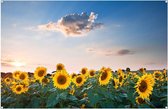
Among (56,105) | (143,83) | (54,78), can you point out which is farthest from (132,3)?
(56,105)

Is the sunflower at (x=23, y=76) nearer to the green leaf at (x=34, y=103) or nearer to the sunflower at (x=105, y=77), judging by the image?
the green leaf at (x=34, y=103)

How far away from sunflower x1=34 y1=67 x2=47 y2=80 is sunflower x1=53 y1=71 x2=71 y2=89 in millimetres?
354

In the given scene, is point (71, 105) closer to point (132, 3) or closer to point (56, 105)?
point (56, 105)

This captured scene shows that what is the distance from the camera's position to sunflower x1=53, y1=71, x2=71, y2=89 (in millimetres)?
3332

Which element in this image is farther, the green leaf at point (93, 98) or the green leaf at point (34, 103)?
the green leaf at point (34, 103)

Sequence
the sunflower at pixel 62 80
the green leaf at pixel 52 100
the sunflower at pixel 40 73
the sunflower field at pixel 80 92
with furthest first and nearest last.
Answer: the sunflower at pixel 40 73 < the sunflower at pixel 62 80 < the sunflower field at pixel 80 92 < the green leaf at pixel 52 100

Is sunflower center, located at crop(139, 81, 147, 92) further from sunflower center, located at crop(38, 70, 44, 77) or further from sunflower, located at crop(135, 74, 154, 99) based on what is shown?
sunflower center, located at crop(38, 70, 44, 77)

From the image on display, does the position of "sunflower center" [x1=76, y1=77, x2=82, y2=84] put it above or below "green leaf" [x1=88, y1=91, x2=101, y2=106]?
above

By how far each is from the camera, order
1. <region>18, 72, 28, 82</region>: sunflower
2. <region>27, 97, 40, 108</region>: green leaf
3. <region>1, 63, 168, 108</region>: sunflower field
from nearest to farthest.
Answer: <region>1, 63, 168, 108</region>: sunflower field → <region>27, 97, 40, 108</region>: green leaf → <region>18, 72, 28, 82</region>: sunflower

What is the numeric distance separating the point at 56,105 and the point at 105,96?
0.50 m

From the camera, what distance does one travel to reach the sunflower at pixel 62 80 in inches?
131

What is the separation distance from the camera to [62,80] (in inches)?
135

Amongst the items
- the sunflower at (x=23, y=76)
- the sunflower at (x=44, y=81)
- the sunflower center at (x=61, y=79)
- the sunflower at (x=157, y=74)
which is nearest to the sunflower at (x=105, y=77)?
the sunflower center at (x=61, y=79)

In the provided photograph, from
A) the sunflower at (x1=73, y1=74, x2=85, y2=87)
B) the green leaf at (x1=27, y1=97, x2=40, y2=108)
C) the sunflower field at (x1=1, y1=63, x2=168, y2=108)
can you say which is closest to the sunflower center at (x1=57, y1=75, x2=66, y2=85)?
the sunflower field at (x1=1, y1=63, x2=168, y2=108)
